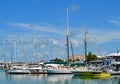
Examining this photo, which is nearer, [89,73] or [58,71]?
[89,73]

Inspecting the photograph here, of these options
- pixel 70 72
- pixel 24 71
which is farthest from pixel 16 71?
pixel 70 72

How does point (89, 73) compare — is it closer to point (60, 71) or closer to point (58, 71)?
point (60, 71)

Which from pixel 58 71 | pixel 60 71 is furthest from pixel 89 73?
pixel 58 71

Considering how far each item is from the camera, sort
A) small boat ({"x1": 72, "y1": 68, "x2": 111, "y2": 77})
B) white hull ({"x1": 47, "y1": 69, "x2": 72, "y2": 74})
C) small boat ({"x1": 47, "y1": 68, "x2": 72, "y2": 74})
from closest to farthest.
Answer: small boat ({"x1": 72, "y1": 68, "x2": 111, "y2": 77}) < small boat ({"x1": 47, "y1": 68, "x2": 72, "y2": 74}) < white hull ({"x1": 47, "y1": 69, "x2": 72, "y2": 74})

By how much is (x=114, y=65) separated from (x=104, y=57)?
34529mm

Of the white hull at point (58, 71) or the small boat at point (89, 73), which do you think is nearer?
the small boat at point (89, 73)

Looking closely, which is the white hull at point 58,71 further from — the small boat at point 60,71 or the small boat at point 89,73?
the small boat at point 89,73

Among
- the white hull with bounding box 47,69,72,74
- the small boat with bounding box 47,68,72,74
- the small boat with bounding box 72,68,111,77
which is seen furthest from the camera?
the white hull with bounding box 47,69,72,74

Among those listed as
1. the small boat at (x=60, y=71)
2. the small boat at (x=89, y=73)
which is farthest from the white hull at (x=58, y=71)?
the small boat at (x=89, y=73)

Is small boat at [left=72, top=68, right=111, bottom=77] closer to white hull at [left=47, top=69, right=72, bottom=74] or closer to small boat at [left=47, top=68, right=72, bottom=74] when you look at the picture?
small boat at [left=47, top=68, right=72, bottom=74]

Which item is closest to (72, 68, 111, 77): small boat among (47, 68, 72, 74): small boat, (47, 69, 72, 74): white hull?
(47, 68, 72, 74): small boat

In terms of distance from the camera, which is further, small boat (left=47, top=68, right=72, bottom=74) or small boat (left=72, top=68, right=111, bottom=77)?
small boat (left=47, top=68, right=72, bottom=74)

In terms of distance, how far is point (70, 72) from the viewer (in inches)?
4547

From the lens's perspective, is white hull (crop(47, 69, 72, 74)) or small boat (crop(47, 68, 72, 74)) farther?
white hull (crop(47, 69, 72, 74))
